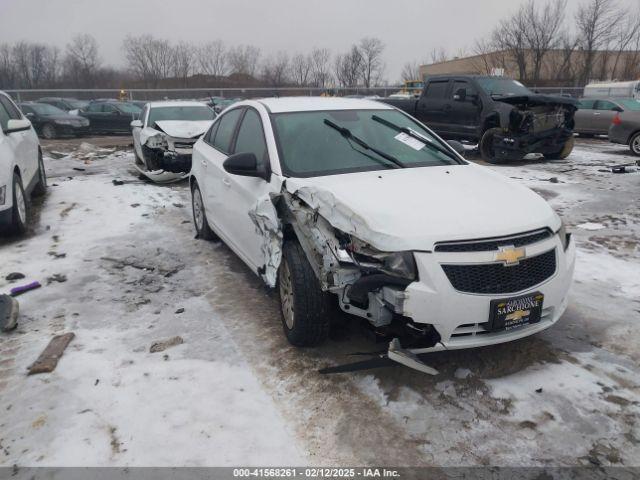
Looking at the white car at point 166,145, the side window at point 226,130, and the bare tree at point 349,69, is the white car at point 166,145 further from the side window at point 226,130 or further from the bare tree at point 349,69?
the bare tree at point 349,69

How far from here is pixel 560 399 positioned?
9.71 feet

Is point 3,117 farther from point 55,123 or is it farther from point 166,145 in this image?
point 55,123

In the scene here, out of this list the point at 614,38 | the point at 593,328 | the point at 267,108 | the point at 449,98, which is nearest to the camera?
the point at 593,328

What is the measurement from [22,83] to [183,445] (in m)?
71.2

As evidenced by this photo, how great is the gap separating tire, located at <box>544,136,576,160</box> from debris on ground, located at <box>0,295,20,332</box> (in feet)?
39.1

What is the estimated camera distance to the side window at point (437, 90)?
42.0 ft

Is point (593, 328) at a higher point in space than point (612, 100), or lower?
lower

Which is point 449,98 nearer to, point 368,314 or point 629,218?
point 629,218

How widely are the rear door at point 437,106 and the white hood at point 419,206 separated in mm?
9386

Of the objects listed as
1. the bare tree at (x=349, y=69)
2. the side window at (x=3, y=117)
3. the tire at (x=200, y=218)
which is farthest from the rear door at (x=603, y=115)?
the bare tree at (x=349, y=69)

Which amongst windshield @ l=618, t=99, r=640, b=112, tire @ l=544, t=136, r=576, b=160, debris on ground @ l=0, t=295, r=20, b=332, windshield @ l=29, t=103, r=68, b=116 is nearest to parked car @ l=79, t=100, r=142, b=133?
windshield @ l=29, t=103, r=68, b=116

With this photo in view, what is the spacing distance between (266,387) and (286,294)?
724 mm

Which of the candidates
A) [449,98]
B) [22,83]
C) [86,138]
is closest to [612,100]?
[449,98]

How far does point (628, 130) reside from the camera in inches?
510
